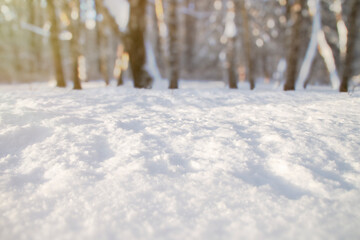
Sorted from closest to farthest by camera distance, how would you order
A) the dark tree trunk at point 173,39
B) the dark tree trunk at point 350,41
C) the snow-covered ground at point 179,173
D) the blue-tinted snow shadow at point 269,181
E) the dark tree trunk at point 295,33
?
the snow-covered ground at point 179,173, the blue-tinted snow shadow at point 269,181, the dark tree trunk at point 350,41, the dark tree trunk at point 295,33, the dark tree trunk at point 173,39

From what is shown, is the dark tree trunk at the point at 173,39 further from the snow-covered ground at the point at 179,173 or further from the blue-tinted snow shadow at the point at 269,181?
the blue-tinted snow shadow at the point at 269,181

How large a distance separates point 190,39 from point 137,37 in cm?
1965

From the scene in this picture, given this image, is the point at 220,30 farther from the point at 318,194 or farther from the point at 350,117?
the point at 318,194

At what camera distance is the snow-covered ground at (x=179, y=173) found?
202cm

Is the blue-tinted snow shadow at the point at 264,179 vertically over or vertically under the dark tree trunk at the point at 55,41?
under

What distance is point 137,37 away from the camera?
305 inches

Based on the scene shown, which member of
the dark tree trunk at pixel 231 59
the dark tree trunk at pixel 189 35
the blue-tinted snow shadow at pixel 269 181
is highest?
the dark tree trunk at pixel 189 35

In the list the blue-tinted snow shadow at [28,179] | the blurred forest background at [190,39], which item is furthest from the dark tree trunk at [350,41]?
the blue-tinted snow shadow at [28,179]

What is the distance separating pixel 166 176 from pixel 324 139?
7.14 ft

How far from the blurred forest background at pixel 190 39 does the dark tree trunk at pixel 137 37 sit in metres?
0.03

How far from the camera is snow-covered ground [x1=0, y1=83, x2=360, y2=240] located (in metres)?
2.02

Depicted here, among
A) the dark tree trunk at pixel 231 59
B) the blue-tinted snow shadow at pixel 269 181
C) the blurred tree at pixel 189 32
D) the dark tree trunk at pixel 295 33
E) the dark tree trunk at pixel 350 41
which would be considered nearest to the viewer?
the blue-tinted snow shadow at pixel 269 181

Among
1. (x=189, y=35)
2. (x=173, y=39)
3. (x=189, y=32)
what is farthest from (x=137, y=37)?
(x=189, y=32)

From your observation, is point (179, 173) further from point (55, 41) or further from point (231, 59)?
point (55, 41)
